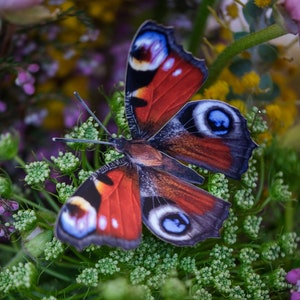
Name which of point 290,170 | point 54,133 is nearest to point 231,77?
point 290,170

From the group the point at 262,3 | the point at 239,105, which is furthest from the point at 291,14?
the point at 239,105

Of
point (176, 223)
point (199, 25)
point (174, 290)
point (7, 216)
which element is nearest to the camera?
point (174, 290)

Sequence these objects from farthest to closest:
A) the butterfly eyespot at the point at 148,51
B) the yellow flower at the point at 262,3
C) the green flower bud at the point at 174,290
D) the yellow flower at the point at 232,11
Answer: the yellow flower at the point at 232,11
the yellow flower at the point at 262,3
the butterfly eyespot at the point at 148,51
the green flower bud at the point at 174,290

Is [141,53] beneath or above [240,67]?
above

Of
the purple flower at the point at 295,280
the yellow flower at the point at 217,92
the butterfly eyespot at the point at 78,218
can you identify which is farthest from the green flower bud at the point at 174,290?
the yellow flower at the point at 217,92

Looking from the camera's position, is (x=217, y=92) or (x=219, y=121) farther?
(x=217, y=92)

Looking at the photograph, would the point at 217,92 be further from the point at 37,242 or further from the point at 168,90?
the point at 37,242

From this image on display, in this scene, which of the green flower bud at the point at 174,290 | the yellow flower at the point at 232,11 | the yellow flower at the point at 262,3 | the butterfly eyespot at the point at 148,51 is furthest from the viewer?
the yellow flower at the point at 232,11

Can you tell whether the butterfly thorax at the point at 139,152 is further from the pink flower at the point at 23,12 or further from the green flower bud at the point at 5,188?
the pink flower at the point at 23,12
